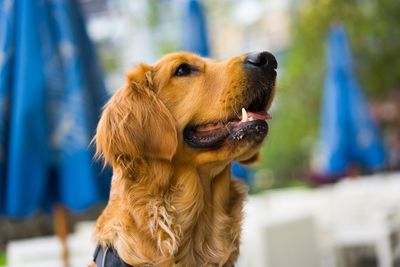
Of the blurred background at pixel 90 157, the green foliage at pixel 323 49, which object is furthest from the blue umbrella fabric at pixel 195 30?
the green foliage at pixel 323 49

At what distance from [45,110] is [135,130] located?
1.59m

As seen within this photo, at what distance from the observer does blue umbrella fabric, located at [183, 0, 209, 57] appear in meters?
6.32

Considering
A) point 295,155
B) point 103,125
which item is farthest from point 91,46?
point 295,155

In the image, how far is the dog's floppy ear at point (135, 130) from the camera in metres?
2.77

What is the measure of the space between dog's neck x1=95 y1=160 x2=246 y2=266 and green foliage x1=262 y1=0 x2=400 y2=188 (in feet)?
44.5

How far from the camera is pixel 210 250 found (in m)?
2.89

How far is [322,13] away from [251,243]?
12629 mm

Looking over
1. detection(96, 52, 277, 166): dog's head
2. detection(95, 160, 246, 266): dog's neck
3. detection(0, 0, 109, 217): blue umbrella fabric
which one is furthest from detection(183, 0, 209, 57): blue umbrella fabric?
detection(95, 160, 246, 266): dog's neck

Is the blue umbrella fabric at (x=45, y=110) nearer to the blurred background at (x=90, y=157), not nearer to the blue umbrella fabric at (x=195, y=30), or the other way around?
the blurred background at (x=90, y=157)

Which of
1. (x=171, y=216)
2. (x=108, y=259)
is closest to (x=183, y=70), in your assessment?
(x=171, y=216)

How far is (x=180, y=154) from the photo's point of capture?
9.55 feet

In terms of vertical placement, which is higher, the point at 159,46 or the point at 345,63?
the point at 159,46

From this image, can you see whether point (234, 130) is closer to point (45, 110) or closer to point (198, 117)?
point (198, 117)

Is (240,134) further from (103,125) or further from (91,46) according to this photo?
(91,46)
